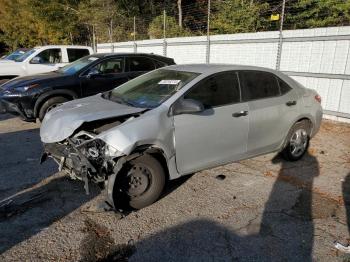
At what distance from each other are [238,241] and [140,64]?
6188 mm

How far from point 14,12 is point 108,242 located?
3004 centimetres

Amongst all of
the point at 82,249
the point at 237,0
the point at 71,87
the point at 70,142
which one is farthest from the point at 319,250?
the point at 237,0

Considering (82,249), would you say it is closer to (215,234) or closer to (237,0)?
(215,234)

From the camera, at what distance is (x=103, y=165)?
3658 mm

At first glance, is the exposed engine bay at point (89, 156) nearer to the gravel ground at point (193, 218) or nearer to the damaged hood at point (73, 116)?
the damaged hood at point (73, 116)

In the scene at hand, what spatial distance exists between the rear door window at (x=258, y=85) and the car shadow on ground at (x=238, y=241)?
1.55 meters

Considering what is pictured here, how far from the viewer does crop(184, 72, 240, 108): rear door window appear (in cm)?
428

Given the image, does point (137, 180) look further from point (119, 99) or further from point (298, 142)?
point (298, 142)

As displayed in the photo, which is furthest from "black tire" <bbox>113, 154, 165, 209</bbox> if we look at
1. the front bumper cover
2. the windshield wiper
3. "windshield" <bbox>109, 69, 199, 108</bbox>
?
the front bumper cover

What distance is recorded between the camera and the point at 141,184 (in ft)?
12.8

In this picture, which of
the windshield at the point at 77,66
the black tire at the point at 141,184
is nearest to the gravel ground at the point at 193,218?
the black tire at the point at 141,184

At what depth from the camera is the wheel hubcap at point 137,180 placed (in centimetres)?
380

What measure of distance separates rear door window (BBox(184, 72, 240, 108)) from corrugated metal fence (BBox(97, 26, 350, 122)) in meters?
4.54

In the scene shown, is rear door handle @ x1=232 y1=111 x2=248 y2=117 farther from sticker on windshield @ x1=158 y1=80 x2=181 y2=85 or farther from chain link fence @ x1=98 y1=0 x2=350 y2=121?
chain link fence @ x1=98 y1=0 x2=350 y2=121
